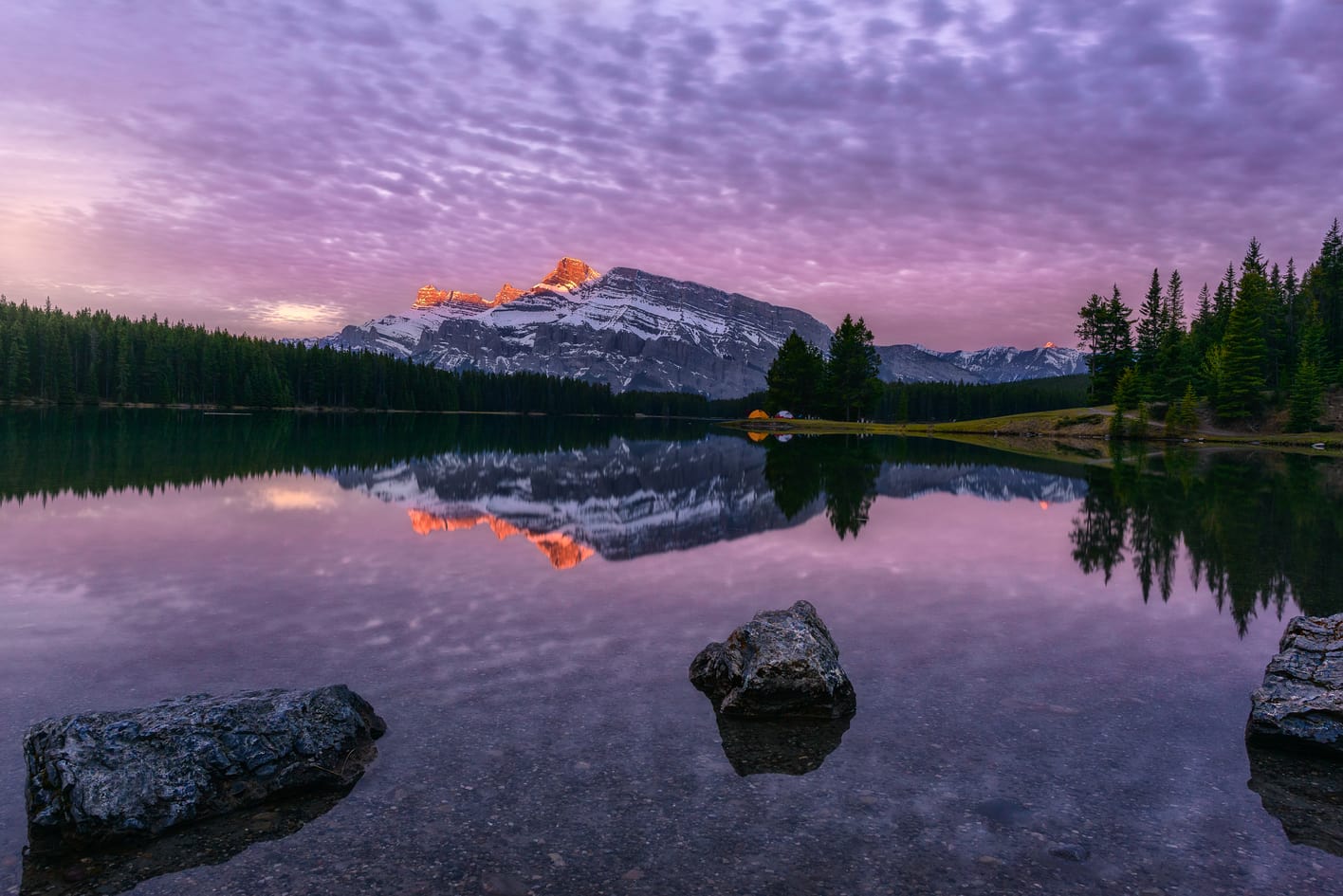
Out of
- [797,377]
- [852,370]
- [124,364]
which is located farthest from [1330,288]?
[124,364]

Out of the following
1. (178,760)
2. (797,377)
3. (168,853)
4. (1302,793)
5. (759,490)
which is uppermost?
(797,377)

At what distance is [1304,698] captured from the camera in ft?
35.8

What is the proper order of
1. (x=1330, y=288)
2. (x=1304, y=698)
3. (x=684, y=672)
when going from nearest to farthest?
(x=1304, y=698) → (x=684, y=672) → (x=1330, y=288)

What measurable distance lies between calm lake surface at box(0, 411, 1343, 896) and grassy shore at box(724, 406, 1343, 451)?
262ft

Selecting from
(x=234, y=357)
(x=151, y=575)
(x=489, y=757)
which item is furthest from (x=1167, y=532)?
(x=234, y=357)

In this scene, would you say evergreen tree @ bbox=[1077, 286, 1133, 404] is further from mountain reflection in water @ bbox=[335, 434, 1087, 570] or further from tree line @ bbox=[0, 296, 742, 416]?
tree line @ bbox=[0, 296, 742, 416]

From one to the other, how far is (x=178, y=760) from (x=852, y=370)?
5666 inches

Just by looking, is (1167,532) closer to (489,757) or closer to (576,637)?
(576,637)

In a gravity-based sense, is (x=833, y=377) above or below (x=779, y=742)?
above

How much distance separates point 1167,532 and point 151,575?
103ft

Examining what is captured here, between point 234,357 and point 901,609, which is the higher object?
point 234,357

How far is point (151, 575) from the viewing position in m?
18.3

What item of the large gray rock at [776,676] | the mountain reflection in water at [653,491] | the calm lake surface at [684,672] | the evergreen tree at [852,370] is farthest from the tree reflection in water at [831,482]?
the evergreen tree at [852,370]

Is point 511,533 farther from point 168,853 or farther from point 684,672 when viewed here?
point 168,853
